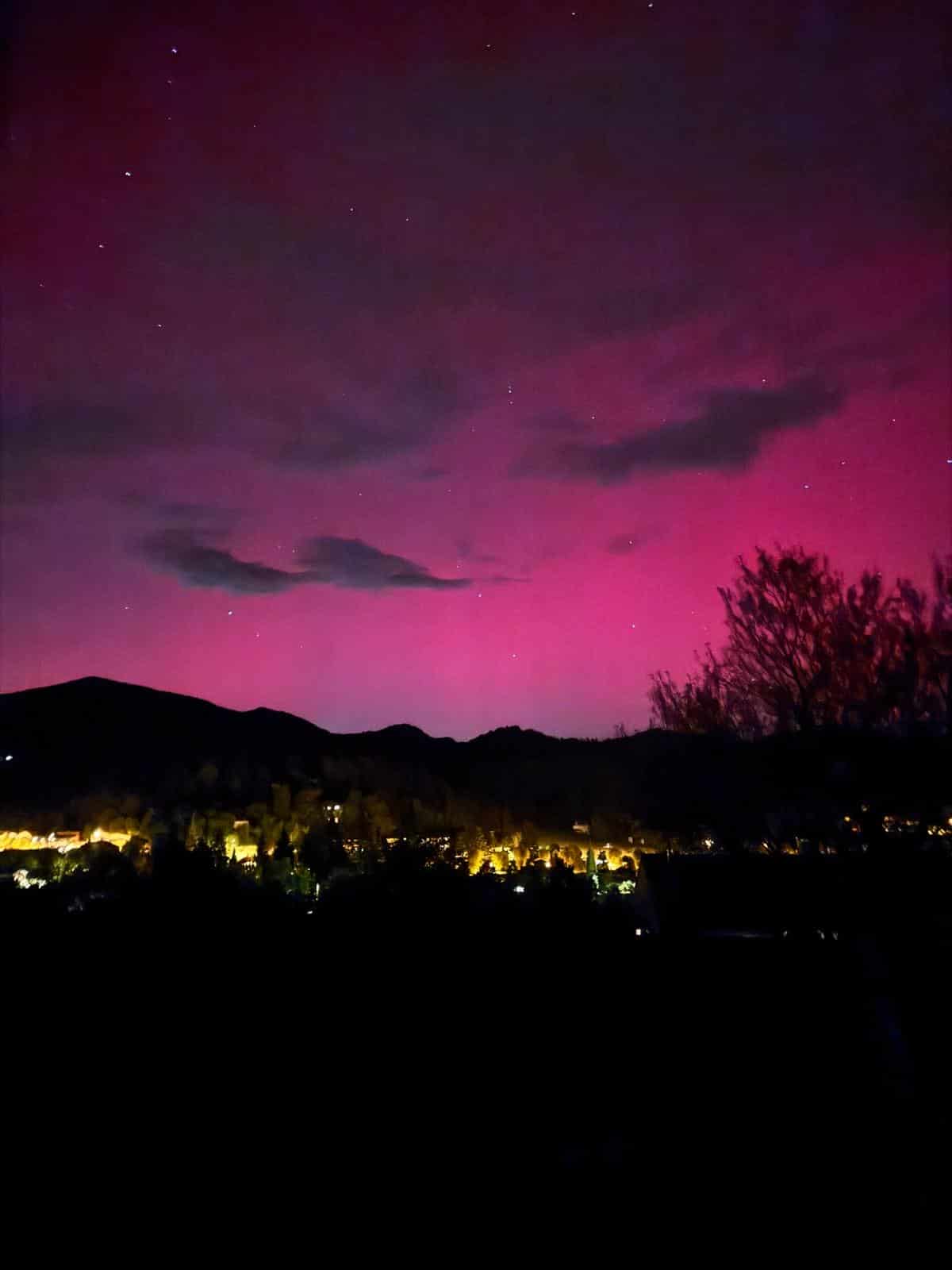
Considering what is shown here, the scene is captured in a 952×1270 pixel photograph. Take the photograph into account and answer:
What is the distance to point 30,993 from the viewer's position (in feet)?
16.0

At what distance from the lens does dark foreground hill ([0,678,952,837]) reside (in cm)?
1221

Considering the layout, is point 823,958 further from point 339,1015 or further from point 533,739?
point 533,739

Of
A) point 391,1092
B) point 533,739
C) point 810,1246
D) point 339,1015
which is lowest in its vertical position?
point 810,1246

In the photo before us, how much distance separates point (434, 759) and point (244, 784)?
37.5 feet

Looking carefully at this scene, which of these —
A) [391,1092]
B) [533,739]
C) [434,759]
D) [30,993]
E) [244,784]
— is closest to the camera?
[391,1092]

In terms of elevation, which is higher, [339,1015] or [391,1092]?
[339,1015]

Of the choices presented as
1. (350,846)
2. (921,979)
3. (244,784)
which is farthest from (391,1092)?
(244,784)

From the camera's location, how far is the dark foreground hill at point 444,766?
1221 cm

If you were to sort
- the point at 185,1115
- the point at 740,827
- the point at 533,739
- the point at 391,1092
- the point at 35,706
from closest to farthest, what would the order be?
1. the point at 185,1115
2. the point at 391,1092
3. the point at 740,827
4. the point at 533,739
5. the point at 35,706

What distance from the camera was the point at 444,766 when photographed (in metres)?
29.3

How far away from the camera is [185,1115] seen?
3.94 m

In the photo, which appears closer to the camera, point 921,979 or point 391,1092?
point 391,1092

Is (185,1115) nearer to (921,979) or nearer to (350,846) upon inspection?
(921,979)

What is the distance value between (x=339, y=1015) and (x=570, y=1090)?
1402 mm
